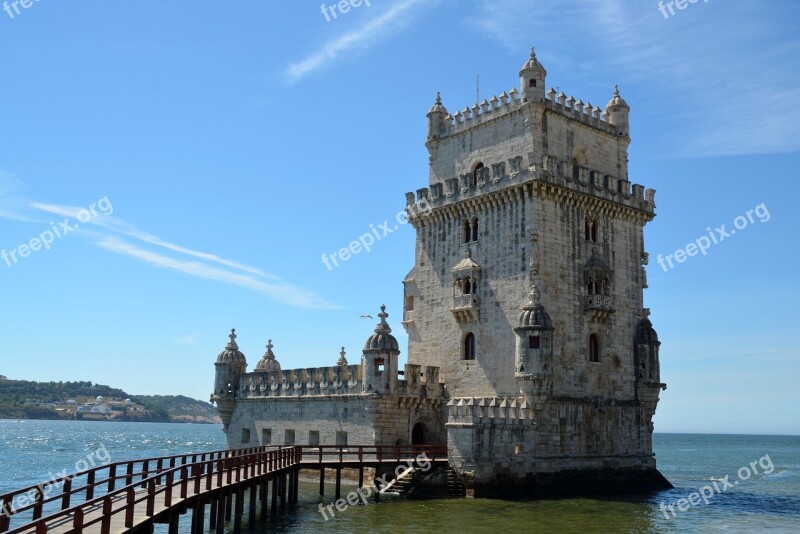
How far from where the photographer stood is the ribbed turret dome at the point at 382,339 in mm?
39875

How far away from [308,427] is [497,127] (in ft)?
63.1

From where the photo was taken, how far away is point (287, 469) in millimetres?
34688

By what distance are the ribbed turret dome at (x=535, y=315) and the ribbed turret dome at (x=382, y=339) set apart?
256 inches

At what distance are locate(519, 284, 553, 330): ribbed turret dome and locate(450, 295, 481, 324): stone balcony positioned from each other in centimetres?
352

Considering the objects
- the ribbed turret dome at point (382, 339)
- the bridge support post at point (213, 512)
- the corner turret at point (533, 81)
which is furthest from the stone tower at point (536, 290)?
the bridge support post at point (213, 512)

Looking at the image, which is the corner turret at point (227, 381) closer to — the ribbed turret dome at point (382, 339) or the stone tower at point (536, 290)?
the stone tower at point (536, 290)

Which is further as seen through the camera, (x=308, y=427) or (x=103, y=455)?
(x=103, y=455)

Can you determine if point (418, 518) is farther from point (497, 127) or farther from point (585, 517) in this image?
point (497, 127)

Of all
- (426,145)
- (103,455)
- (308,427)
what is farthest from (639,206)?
(103,455)

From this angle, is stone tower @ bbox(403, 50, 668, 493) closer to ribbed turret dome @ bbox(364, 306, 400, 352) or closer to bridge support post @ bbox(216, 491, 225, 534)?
ribbed turret dome @ bbox(364, 306, 400, 352)

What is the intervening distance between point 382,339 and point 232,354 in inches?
603

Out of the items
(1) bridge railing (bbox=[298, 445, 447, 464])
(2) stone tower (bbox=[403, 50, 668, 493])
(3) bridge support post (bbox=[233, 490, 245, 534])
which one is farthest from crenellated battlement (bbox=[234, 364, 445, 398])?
(3) bridge support post (bbox=[233, 490, 245, 534])

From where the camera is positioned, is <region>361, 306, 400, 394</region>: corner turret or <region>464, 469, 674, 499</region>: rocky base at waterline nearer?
<region>464, 469, 674, 499</region>: rocky base at waterline

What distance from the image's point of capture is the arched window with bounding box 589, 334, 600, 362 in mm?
41188
